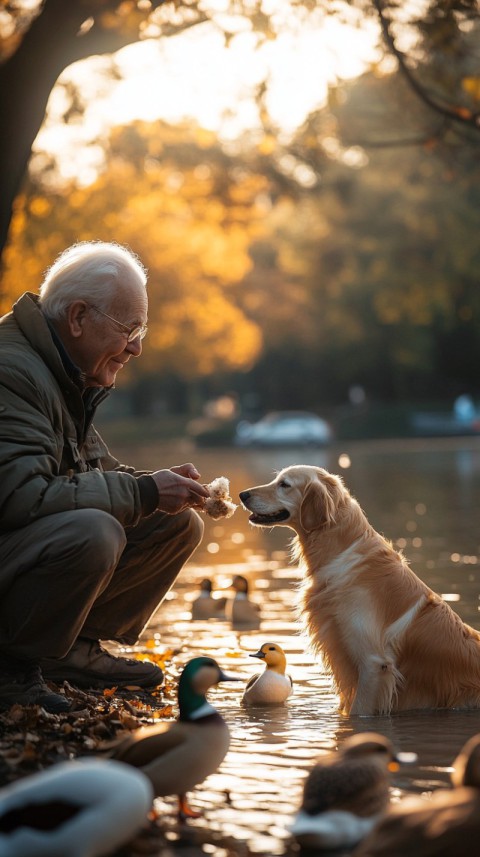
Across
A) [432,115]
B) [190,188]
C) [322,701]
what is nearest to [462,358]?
[190,188]

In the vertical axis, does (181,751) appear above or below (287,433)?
above

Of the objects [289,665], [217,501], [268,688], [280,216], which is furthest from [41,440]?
[280,216]

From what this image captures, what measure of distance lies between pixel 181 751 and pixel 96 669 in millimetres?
2366

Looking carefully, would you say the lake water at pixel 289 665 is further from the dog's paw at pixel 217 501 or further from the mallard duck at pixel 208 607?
the dog's paw at pixel 217 501

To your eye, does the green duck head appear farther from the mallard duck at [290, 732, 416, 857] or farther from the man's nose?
the man's nose

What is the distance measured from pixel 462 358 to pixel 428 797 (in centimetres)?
5715

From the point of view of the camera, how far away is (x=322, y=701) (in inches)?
276

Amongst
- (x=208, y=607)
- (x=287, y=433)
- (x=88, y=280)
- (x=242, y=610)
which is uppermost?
(x=88, y=280)

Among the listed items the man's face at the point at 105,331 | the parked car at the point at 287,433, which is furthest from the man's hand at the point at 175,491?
the parked car at the point at 287,433

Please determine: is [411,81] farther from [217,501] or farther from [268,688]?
[268,688]

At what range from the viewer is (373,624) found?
669cm

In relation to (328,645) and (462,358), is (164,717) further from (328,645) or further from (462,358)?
(462,358)

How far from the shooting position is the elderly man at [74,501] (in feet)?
18.1

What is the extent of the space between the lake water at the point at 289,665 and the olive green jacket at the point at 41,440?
3.97 feet
